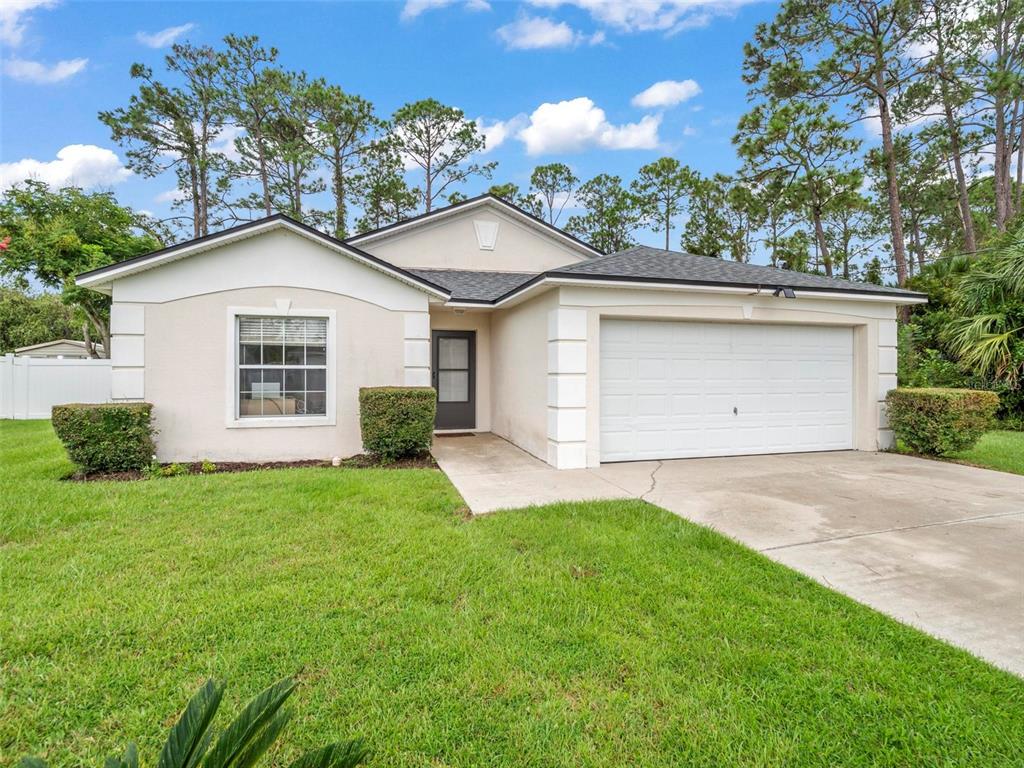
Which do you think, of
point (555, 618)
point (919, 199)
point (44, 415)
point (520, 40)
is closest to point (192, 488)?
point (555, 618)

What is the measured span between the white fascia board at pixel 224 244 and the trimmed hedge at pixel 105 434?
1879mm

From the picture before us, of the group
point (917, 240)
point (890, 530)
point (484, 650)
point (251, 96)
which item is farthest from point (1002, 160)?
point (251, 96)

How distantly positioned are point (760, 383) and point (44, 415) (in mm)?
18452

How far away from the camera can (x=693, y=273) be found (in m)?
8.45

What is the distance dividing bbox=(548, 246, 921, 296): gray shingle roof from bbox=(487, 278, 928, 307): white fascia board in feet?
0.22

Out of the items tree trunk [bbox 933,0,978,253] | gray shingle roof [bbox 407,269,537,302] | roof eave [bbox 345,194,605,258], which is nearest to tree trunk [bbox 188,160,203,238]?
roof eave [bbox 345,194,605,258]

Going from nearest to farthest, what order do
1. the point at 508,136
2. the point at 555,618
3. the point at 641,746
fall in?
the point at 641,746 < the point at 555,618 < the point at 508,136

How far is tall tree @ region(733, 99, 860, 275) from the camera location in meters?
17.7

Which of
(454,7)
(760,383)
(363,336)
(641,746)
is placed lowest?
(641,746)

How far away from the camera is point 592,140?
24406mm

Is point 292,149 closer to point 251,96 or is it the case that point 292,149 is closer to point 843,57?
point 251,96

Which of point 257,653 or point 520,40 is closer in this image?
point 257,653

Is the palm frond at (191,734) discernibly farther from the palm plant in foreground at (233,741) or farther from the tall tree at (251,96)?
the tall tree at (251,96)

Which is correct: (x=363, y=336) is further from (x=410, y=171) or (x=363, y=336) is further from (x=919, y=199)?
(x=919, y=199)
